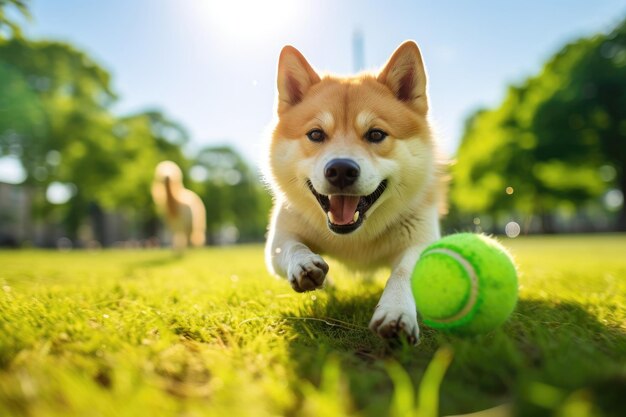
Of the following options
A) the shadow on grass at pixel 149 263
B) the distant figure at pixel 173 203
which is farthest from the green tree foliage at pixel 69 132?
the shadow on grass at pixel 149 263

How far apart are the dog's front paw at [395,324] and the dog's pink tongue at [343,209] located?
2.95ft

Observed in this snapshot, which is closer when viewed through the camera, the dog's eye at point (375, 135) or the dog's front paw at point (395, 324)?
the dog's front paw at point (395, 324)

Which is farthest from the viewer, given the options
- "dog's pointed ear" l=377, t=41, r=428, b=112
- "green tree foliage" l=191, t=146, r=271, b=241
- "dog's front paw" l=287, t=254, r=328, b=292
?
"green tree foliage" l=191, t=146, r=271, b=241

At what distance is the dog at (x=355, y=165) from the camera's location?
9.25ft

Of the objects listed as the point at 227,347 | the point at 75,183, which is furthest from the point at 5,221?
the point at 227,347

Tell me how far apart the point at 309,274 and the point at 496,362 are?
1052 millimetres

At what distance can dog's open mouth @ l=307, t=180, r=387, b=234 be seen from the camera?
2.80 meters

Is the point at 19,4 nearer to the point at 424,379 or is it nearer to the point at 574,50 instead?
the point at 424,379

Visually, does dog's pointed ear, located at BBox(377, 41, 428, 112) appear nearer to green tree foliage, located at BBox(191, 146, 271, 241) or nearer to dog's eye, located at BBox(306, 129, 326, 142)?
dog's eye, located at BBox(306, 129, 326, 142)

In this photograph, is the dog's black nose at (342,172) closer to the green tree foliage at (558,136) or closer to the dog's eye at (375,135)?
the dog's eye at (375,135)

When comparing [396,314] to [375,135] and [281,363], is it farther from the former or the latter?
[375,135]

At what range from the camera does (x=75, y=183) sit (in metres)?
23.0

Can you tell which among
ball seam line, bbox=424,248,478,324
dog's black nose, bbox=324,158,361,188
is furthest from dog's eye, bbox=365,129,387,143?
ball seam line, bbox=424,248,478,324

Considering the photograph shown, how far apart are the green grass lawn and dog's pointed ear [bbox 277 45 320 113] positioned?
1713 mm
